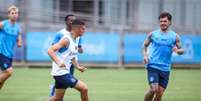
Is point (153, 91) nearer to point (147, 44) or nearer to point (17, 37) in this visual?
point (147, 44)

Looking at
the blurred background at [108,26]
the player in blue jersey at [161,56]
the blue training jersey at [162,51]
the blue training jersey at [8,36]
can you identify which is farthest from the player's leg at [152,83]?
the blurred background at [108,26]

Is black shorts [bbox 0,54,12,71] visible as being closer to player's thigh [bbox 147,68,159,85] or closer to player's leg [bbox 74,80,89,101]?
player's thigh [bbox 147,68,159,85]

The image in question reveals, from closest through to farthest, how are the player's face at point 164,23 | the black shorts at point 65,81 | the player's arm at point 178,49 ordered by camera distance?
1. the black shorts at point 65,81
2. the player's arm at point 178,49
3. the player's face at point 164,23

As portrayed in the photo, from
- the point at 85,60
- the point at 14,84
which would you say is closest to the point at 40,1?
the point at 85,60

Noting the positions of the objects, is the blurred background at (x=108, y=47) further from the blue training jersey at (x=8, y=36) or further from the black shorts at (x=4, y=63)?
the blue training jersey at (x=8, y=36)

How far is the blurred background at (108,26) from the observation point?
100 feet

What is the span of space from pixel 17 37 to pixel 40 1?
20.0 meters

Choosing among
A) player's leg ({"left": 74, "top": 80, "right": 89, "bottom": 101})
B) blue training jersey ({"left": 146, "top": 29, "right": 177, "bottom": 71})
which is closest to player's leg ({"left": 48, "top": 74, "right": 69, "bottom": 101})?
player's leg ({"left": 74, "top": 80, "right": 89, "bottom": 101})

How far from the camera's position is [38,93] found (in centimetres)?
1794

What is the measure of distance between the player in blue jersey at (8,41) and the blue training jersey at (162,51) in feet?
12.0

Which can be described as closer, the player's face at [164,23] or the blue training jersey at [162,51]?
the player's face at [164,23]

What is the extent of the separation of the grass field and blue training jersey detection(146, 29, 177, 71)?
124 inches

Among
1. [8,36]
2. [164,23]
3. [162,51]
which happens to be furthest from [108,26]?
[164,23]

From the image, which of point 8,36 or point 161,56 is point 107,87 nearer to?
point 8,36
